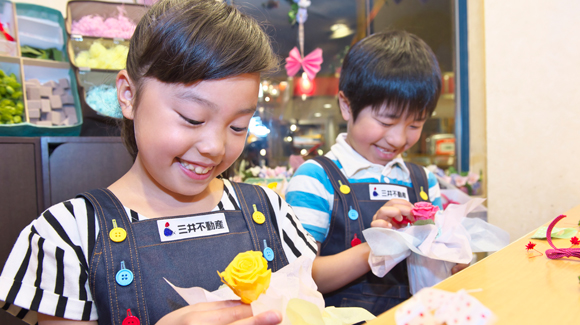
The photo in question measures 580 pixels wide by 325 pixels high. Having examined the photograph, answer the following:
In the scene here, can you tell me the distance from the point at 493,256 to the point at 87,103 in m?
1.59

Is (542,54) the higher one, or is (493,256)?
(542,54)

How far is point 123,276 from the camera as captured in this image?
2.62ft

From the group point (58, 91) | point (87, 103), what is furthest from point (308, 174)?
point (58, 91)

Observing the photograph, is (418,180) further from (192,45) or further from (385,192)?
(192,45)

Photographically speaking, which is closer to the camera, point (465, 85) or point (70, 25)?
point (70, 25)

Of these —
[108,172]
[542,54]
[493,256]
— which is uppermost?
[542,54]

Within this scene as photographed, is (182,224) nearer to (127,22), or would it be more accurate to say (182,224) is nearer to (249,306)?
(249,306)

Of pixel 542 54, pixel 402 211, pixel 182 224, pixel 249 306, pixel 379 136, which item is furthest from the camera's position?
pixel 542 54

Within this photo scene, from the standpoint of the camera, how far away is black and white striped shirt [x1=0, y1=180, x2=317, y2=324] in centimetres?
73

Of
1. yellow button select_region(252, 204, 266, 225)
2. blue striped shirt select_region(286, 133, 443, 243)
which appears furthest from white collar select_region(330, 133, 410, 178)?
yellow button select_region(252, 204, 266, 225)

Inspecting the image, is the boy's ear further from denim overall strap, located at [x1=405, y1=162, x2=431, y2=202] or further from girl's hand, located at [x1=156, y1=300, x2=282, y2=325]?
girl's hand, located at [x1=156, y1=300, x2=282, y2=325]

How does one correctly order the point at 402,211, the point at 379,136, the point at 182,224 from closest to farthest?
the point at 182,224, the point at 402,211, the point at 379,136

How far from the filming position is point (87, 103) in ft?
5.38

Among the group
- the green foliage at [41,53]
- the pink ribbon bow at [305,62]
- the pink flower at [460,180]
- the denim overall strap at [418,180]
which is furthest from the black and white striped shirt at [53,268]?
the pink flower at [460,180]
